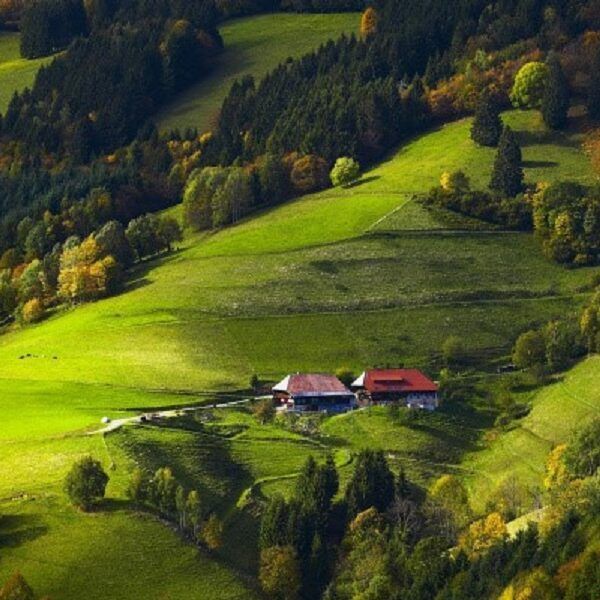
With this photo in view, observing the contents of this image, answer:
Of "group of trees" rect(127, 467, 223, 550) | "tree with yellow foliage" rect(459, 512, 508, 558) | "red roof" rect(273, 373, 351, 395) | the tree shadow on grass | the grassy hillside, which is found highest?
the tree shadow on grass

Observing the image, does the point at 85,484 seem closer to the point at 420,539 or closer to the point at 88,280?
the point at 420,539

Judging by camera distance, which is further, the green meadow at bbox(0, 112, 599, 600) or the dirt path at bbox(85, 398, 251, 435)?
the dirt path at bbox(85, 398, 251, 435)

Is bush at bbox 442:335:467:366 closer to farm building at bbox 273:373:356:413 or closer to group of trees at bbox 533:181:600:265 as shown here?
farm building at bbox 273:373:356:413

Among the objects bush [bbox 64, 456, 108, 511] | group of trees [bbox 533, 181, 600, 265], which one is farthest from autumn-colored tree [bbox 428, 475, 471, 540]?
group of trees [bbox 533, 181, 600, 265]

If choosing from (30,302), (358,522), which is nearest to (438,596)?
(358,522)

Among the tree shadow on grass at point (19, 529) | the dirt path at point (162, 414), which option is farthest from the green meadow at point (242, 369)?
the dirt path at point (162, 414)

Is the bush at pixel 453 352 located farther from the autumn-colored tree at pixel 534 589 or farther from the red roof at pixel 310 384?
the autumn-colored tree at pixel 534 589
